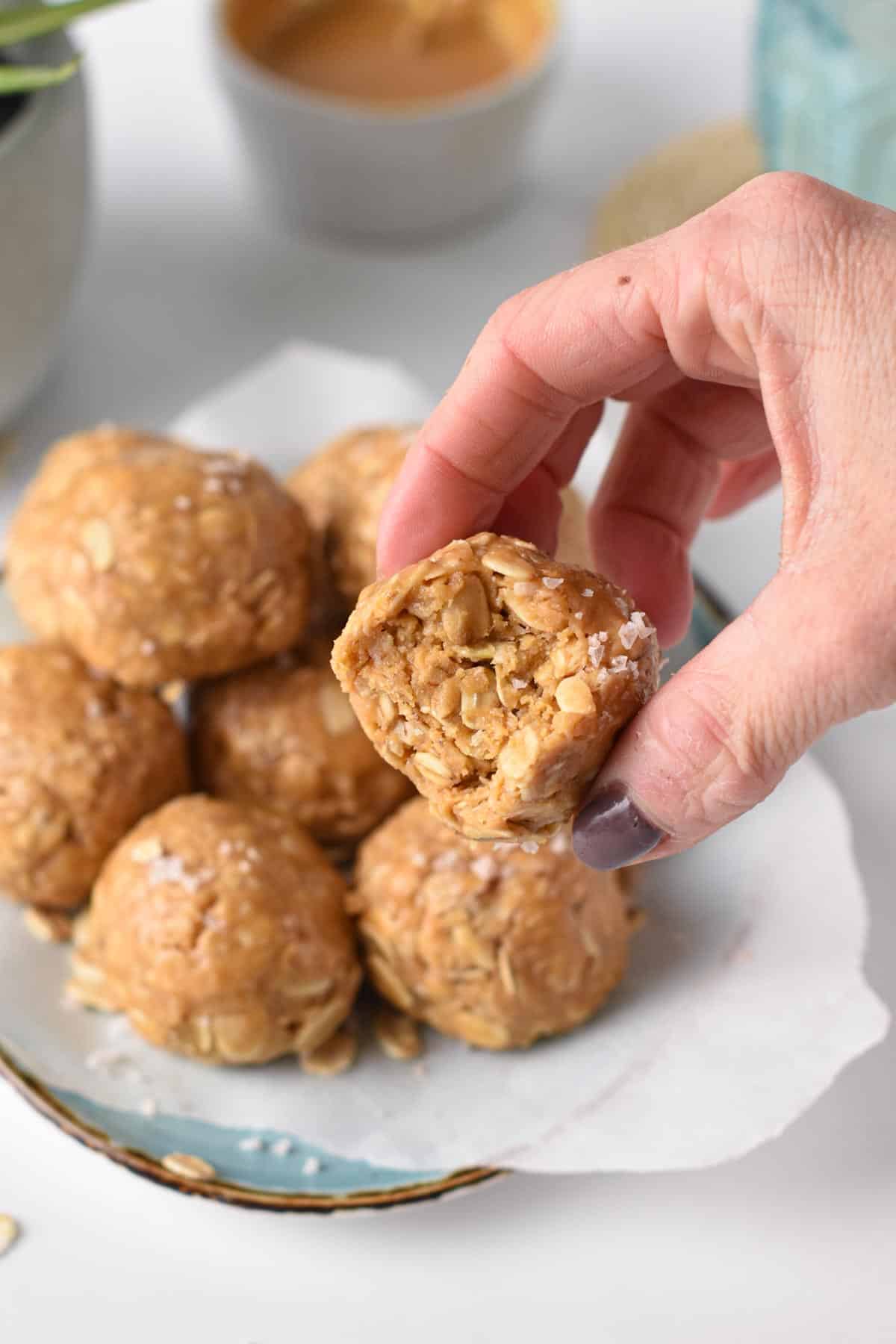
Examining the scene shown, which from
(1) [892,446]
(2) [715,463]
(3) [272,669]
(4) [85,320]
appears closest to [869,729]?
(2) [715,463]

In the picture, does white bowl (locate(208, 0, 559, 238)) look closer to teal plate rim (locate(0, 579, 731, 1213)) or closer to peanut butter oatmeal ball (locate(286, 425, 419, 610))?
peanut butter oatmeal ball (locate(286, 425, 419, 610))

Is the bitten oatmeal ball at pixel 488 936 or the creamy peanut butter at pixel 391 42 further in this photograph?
the creamy peanut butter at pixel 391 42

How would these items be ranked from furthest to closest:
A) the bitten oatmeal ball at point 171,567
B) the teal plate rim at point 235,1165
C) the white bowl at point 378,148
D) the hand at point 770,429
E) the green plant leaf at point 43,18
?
the white bowl at point 378,148 → the green plant leaf at point 43,18 → the bitten oatmeal ball at point 171,567 → the teal plate rim at point 235,1165 → the hand at point 770,429

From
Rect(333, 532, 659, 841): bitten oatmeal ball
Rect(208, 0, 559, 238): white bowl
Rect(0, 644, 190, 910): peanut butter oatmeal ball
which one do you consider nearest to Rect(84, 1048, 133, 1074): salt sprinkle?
Rect(0, 644, 190, 910): peanut butter oatmeal ball

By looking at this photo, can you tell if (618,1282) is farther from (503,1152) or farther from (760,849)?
(760,849)

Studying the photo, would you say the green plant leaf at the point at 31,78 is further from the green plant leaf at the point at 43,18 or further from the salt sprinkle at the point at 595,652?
the salt sprinkle at the point at 595,652

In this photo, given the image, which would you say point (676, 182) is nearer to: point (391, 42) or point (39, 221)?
point (391, 42)

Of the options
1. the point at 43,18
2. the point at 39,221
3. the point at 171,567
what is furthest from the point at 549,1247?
the point at 43,18

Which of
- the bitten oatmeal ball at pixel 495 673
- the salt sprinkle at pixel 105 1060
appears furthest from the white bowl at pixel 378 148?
the salt sprinkle at pixel 105 1060
